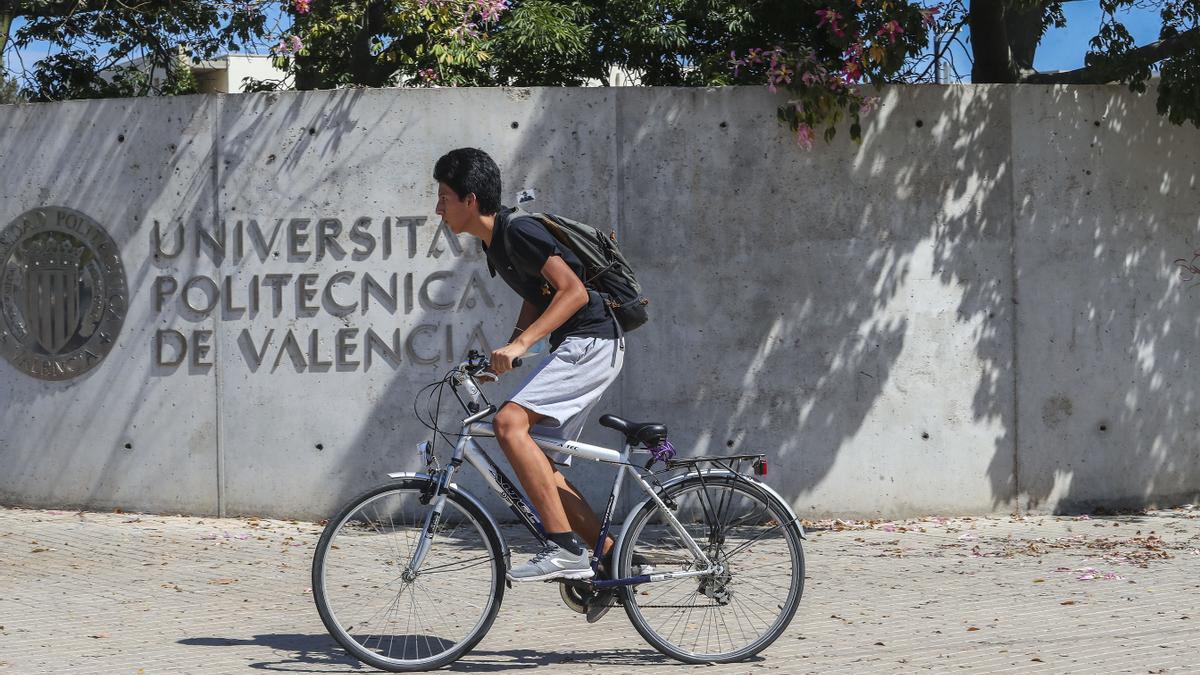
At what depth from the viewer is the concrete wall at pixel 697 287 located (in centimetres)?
862

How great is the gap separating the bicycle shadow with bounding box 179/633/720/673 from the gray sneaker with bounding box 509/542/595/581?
38 cm

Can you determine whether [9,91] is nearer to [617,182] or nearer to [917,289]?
[617,182]

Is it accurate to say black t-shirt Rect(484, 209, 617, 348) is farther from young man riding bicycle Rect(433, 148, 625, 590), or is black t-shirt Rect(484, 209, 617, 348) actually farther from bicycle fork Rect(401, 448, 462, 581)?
bicycle fork Rect(401, 448, 462, 581)

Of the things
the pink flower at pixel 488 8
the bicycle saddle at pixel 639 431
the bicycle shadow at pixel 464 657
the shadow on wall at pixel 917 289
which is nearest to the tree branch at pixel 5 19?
the pink flower at pixel 488 8

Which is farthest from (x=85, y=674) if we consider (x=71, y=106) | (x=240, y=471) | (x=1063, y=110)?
(x=1063, y=110)

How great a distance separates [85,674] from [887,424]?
5.22 meters

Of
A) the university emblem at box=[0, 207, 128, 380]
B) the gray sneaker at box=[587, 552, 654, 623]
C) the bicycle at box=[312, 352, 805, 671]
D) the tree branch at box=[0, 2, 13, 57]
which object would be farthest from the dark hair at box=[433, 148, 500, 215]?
the tree branch at box=[0, 2, 13, 57]

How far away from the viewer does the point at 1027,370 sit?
8836 mm

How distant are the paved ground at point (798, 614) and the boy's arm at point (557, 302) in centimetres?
129

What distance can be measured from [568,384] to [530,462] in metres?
0.34

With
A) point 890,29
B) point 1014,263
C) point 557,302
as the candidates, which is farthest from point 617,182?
point 557,302

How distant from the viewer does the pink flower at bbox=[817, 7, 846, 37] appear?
8578 millimetres

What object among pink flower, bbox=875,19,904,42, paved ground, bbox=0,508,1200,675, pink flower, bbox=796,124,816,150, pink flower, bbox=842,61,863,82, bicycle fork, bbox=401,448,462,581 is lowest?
paved ground, bbox=0,508,1200,675

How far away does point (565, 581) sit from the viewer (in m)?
5.33
